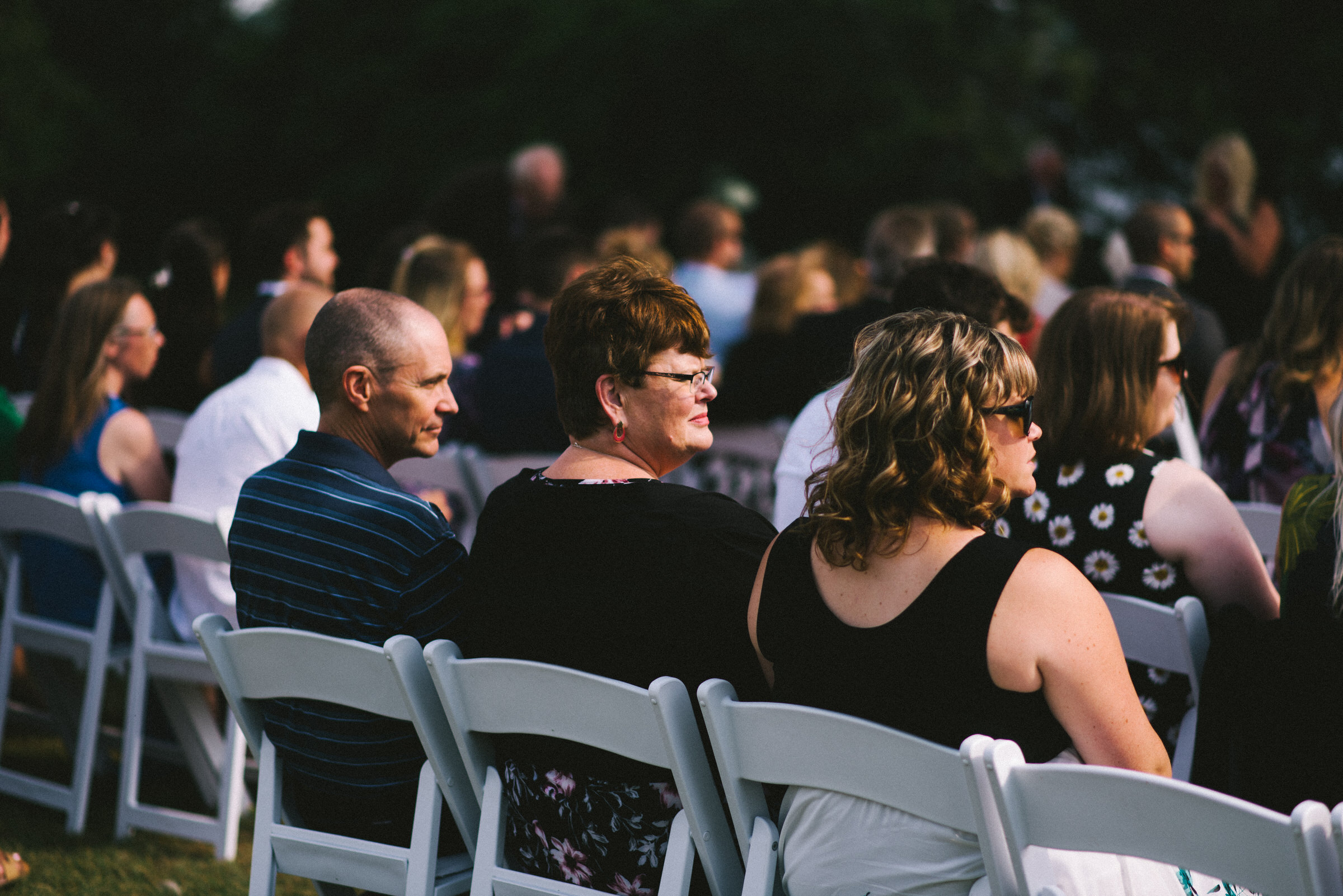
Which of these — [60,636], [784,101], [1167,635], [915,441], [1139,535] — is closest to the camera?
[915,441]

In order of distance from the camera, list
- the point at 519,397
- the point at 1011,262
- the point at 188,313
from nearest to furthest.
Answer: the point at 519,397 → the point at 188,313 → the point at 1011,262

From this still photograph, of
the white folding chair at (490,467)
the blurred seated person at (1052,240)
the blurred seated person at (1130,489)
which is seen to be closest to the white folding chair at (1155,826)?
the blurred seated person at (1130,489)

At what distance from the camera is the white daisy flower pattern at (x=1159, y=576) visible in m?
2.72

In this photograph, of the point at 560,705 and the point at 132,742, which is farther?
the point at 132,742

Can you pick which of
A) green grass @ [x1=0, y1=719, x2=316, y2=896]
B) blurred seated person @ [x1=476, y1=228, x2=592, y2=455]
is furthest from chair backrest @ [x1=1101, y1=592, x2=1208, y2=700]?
blurred seated person @ [x1=476, y1=228, x2=592, y2=455]

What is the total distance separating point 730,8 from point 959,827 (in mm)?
12750

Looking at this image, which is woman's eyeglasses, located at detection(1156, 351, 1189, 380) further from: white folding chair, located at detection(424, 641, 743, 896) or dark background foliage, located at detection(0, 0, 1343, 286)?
dark background foliage, located at detection(0, 0, 1343, 286)

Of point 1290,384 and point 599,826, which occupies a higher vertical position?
point 1290,384

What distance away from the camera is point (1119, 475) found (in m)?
2.76

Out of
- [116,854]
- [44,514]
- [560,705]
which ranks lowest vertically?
[116,854]

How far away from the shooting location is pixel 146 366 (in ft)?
13.9

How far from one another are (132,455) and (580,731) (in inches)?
101

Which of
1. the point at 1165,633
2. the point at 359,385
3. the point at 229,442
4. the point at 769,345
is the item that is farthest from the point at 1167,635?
the point at 769,345

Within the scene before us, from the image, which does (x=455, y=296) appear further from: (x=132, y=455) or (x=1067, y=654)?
(x=1067, y=654)
